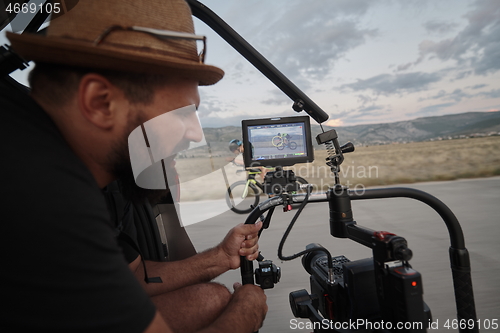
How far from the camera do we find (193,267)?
1.35 meters

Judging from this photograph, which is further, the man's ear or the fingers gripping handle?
the fingers gripping handle

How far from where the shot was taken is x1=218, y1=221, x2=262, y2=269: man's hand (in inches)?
44.8

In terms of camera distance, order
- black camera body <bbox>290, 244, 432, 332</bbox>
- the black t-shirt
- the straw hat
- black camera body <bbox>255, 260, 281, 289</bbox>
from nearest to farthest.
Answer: the black t-shirt
the straw hat
black camera body <bbox>290, 244, 432, 332</bbox>
black camera body <bbox>255, 260, 281, 289</bbox>

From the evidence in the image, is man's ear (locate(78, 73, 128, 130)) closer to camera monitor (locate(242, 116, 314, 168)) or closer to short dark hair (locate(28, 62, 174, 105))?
short dark hair (locate(28, 62, 174, 105))

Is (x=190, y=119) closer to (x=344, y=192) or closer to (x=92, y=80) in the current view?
(x=92, y=80)

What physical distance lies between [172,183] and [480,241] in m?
3.26

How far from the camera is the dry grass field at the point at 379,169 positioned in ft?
4.04

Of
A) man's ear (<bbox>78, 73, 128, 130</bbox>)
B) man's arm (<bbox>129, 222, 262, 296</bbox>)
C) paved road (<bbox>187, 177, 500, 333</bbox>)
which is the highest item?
man's ear (<bbox>78, 73, 128, 130</bbox>)

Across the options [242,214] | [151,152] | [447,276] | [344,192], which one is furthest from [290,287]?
[242,214]

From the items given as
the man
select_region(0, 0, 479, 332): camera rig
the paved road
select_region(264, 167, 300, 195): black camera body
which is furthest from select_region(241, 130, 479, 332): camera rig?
the paved road

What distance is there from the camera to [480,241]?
9.43 feet

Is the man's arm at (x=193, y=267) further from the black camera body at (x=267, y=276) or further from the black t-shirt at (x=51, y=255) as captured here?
the black t-shirt at (x=51, y=255)

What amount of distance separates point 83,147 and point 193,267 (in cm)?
82

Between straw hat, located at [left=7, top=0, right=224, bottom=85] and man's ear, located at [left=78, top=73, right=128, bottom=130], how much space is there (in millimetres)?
37
